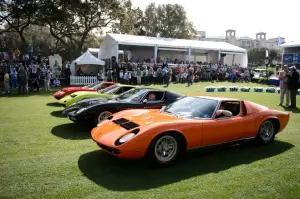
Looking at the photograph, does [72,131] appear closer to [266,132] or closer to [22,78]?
[266,132]

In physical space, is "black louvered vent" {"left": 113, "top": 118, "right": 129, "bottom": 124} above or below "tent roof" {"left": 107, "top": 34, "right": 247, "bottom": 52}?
below

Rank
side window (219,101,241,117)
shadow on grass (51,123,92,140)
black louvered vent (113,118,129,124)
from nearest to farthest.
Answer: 1. black louvered vent (113,118,129,124)
2. side window (219,101,241,117)
3. shadow on grass (51,123,92,140)

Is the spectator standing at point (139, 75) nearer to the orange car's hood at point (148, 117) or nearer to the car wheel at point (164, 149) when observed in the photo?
the orange car's hood at point (148, 117)

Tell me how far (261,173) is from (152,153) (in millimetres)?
1861

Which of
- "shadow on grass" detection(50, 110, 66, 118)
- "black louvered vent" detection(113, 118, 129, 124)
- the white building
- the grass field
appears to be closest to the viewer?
the grass field

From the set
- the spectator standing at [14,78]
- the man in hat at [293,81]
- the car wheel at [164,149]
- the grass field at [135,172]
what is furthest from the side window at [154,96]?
the spectator standing at [14,78]

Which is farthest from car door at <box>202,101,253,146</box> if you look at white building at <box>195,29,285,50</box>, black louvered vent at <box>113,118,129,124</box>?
white building at <box>195,29,285,50</box>

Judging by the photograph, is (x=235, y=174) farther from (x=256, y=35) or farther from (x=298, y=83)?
(x=256, y=35)

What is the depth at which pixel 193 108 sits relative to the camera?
5.43 m

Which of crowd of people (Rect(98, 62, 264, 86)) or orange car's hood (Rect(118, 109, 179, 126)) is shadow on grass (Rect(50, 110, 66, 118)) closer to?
orange car's hood (Rect(118, 109, 179, 126))

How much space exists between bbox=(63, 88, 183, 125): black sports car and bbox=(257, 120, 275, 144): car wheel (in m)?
2.86

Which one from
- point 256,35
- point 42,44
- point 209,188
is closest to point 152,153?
point 209,188

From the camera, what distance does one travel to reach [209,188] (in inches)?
153

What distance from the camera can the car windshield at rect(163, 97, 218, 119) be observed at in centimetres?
523
